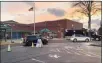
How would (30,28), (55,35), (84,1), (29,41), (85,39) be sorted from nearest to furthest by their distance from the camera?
(29,41), (84,1), (85,39), (30,28), (55,35)

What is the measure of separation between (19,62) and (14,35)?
5031 cm

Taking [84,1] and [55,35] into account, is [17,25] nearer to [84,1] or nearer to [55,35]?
[55,35]

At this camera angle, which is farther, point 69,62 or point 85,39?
point 85,39

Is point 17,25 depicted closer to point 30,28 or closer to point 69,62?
point 30,28

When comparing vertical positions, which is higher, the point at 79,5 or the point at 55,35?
the point at 79,5

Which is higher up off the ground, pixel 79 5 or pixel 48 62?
pixel 79 5

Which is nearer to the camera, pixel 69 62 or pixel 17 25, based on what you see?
pixel 69 62

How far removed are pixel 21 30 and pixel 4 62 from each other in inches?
1879

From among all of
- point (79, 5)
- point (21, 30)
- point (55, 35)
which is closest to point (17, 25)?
point (21, 30)

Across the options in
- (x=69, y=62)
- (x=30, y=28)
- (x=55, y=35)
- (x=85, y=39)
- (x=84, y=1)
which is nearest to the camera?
(x=69, y=62)

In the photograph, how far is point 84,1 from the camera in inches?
1586

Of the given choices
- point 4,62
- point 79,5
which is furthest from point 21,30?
point 4,62

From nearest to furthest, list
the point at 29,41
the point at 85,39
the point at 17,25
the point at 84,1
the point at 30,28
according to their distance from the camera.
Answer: the point at 29,41 < the point at 84,1 < the point at 85,39 < the point at 30,28 < the point at 17,25

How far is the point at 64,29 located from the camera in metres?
74.4
